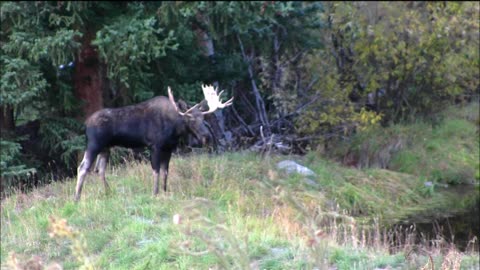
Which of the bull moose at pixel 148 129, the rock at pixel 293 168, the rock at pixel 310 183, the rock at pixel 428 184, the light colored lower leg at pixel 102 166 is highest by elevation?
the bull moose at pixel 148 129

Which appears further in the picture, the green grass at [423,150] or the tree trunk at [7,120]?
the green grass at [423,150]

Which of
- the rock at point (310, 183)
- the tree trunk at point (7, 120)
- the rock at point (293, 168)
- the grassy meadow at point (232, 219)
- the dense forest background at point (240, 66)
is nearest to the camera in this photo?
the grassy meadow at point (232, 219)

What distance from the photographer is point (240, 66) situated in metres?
16.6

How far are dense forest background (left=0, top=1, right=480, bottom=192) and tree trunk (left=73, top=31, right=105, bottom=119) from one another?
0.07 ft

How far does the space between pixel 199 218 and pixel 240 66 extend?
12.7m

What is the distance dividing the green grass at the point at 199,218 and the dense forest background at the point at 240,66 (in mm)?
1782

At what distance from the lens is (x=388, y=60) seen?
1973cm

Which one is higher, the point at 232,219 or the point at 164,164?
the point at 164,164

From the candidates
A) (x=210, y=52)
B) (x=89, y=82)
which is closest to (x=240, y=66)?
(x=210, y=52)

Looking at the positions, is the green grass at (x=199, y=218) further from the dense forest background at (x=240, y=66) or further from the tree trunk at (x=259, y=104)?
the tree trunk at (x=259, y=104)

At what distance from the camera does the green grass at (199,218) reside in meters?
8.23

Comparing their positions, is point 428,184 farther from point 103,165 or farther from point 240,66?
point 103,165

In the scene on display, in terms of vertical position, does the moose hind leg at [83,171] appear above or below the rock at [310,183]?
above

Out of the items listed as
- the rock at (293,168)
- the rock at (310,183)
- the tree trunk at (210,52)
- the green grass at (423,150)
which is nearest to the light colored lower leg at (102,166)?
the tree trunk at (210,52)
